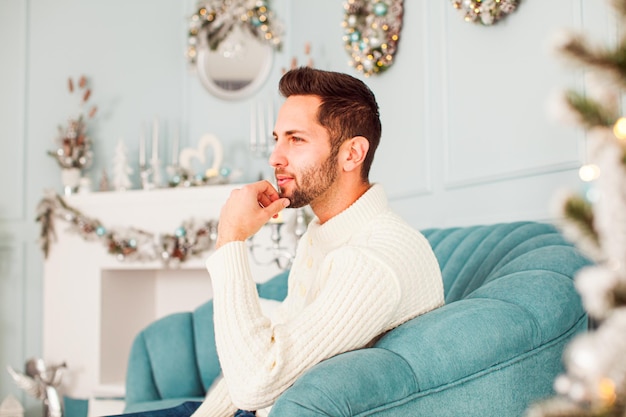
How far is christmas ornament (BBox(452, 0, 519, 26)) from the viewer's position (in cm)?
239

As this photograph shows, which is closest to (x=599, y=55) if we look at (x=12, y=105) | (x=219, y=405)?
(x=219, y=405)

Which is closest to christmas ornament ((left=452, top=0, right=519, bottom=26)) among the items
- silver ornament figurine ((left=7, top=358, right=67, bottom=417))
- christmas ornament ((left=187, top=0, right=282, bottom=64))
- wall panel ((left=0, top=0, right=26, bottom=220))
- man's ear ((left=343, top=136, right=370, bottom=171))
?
man's ear ((left=343, top=136, right=370, bottom=171))

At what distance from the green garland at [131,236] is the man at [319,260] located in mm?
2308

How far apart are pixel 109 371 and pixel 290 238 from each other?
4.63ft

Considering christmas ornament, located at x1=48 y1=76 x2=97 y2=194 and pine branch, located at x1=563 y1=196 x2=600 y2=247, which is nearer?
pine branch, located at x1=563 y1=196 x2=600 y2=247

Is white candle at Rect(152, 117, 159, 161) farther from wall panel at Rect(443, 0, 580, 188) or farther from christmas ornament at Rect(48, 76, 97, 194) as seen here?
wall panel at Rect(443, 0, 580, 188)

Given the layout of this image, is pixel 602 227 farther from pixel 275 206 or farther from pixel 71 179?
pixel 71 179

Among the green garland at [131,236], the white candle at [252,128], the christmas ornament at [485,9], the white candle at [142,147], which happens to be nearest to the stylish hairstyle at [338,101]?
the christmas ornament at [485,9]

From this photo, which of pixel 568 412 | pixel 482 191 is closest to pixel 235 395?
pixel 568 412

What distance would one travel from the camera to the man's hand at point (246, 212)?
1.51 meters

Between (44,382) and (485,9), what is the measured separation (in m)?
2.91

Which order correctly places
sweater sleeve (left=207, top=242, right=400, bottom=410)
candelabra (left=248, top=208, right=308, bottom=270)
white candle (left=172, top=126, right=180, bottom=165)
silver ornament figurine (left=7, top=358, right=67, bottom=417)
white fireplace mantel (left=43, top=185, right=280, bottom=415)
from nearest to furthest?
sweater sleeve (left=207, top=242, right=400, bottom=410) → candelabra (left=248, top=208, right=308, bottom=270) → silver ornament figurine (left=7, top=358, right=67, bottom=417) → white fireplace mantel (left=43, top=185, right=280, bottom=415) → white candle (left=172, top=126, right=180, bottom=165)

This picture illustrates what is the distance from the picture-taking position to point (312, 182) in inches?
64.0

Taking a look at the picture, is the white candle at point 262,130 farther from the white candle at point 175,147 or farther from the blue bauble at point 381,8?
the blue bauble at point 381,8
